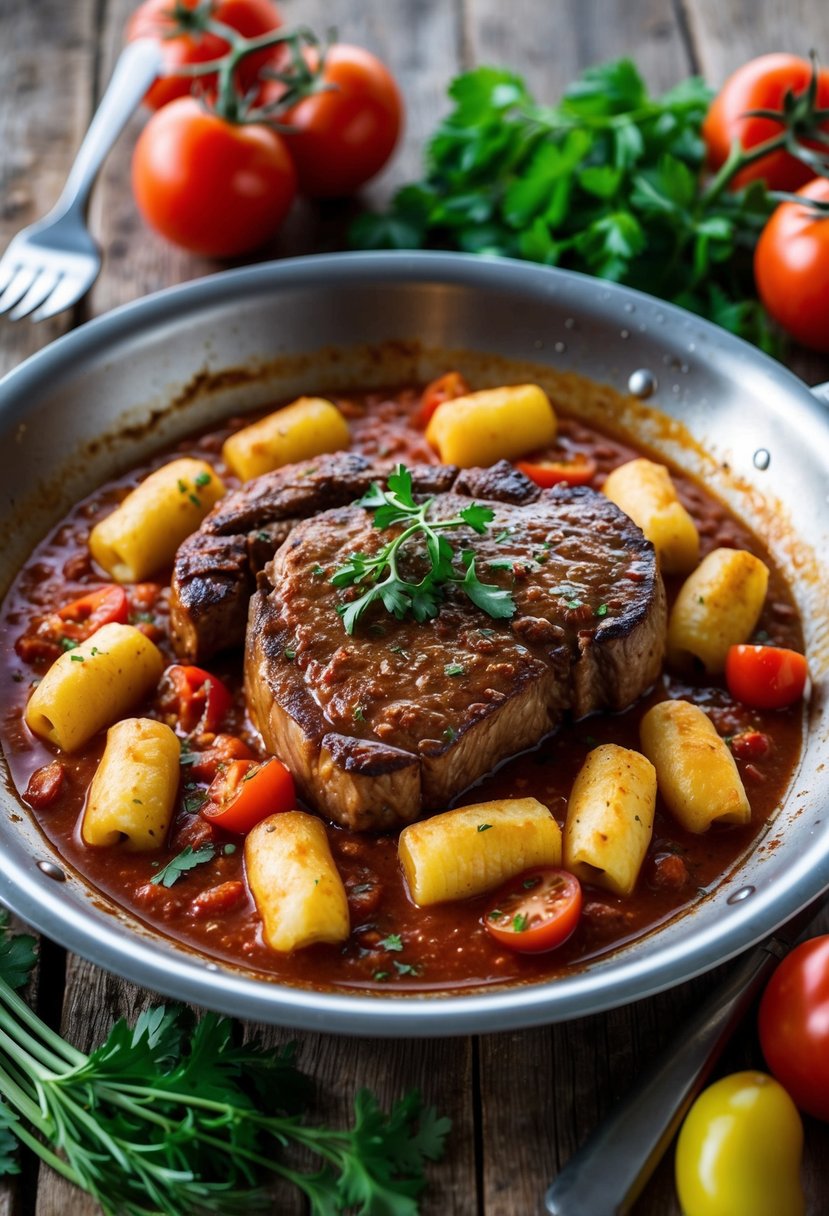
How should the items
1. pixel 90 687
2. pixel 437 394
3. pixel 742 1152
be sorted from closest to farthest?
pixel 742 1152, pixel 90 687, pixel 437 394

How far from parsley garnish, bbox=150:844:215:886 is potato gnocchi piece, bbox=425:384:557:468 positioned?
82.2 inches

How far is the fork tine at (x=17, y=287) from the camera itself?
20.5 ft

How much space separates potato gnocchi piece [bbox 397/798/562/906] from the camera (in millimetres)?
4051

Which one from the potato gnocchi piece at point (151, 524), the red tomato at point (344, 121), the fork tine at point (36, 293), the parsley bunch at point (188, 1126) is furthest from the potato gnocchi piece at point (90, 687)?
the red tomato at point (344, 121)

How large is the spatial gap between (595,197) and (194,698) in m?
3.42

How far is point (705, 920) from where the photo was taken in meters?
3.98

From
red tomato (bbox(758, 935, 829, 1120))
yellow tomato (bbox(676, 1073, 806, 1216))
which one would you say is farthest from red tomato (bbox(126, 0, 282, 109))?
yellow tomato (bbox(676, 1073, 806, 1216))

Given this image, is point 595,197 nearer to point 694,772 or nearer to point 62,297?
point 62,297

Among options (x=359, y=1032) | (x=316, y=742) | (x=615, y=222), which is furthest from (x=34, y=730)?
(x=615, y=222)

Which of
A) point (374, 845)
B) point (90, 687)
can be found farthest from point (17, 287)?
point (374, 845)

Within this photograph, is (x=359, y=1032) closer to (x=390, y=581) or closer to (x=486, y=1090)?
(x=486, y=1090)

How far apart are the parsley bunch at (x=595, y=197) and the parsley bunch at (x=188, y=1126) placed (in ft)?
13.2

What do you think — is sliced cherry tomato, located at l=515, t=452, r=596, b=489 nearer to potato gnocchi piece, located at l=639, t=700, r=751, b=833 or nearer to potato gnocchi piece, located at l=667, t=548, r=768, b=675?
potato gnocchi piece, located at l=667, t=548, r=768, b=675

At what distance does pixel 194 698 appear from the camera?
471 centimetres
